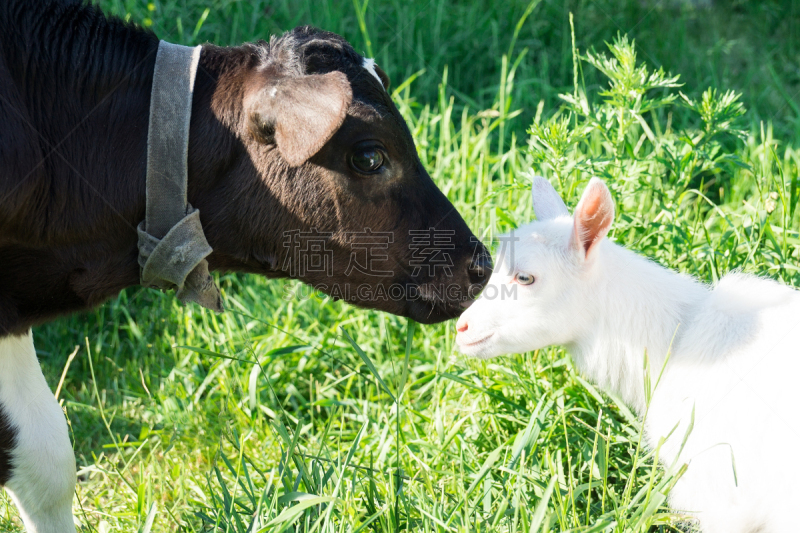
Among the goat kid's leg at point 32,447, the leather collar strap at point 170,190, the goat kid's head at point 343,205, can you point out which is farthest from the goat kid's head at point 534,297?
the goat kid's leg at point 32,447

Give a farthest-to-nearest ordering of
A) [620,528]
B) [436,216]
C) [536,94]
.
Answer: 1. [536,94]
2. [436,216]
3. [620,528]

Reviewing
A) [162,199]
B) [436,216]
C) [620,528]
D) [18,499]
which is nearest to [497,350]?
[436,216]

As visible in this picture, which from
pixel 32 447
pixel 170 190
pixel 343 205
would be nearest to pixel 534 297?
pixel 343 205

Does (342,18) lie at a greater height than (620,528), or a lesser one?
greater

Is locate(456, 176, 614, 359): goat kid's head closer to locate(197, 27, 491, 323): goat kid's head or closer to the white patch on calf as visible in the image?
locate(197, 27, 491, 323): goat kid's head

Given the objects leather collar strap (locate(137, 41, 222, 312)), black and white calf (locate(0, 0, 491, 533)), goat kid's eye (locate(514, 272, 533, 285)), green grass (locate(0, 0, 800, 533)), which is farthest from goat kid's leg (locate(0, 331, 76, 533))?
goat kid's eye (locate(514, 272, 533, 285))

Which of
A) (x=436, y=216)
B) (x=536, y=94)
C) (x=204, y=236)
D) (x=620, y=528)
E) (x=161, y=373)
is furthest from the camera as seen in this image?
(x=536, y=94)

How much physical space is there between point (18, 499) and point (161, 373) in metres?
1.30

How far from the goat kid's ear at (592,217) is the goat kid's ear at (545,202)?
0.34 m

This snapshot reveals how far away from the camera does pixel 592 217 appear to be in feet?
8.22

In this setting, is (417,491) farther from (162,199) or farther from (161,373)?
(161,373)

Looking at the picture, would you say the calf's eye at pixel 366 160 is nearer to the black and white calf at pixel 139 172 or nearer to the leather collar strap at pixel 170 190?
the black and white calf at pixel 139 172

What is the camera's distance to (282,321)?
4.13 meters

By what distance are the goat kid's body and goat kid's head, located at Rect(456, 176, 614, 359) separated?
0.25 feet
